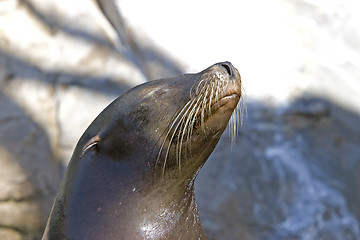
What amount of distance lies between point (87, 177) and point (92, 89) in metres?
2.21

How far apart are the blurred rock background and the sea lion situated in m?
1.94

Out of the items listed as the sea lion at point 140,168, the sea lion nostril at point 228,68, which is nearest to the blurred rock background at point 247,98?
the sea lion at point 140,168

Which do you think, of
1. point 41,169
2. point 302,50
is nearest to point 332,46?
point 302,50

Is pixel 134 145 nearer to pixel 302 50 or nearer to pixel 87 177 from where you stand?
pixel 87 177

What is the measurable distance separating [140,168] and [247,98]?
253 cm

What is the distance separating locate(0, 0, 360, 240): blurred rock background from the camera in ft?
15.5

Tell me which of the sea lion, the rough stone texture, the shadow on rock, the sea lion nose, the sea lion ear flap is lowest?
the rough stone texture

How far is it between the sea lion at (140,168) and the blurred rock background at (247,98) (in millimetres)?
1942

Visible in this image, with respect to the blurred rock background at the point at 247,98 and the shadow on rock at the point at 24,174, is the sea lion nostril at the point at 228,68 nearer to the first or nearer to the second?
the blurred rock background at the point at 247,98

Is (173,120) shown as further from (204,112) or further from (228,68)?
(228,68)

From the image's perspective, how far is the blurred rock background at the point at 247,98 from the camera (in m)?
4.71

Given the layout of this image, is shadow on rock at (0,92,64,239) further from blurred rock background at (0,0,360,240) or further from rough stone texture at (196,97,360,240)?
rough stone texture at (196,97,360,240)

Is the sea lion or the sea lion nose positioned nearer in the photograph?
the sea lion nose

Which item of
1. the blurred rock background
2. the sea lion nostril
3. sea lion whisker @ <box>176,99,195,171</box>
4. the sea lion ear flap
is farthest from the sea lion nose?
the blurred rock background
